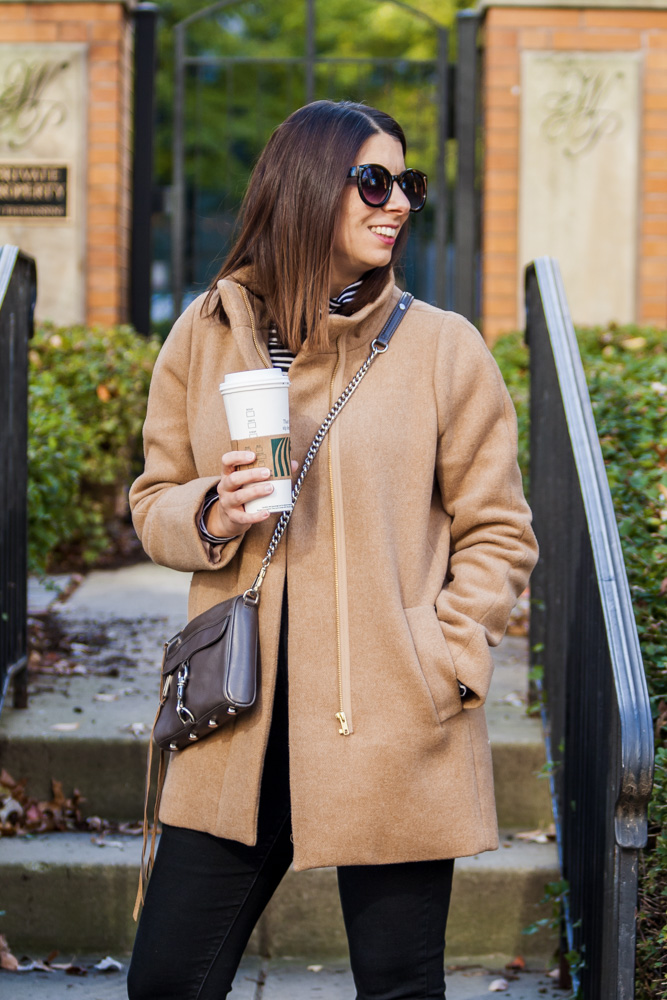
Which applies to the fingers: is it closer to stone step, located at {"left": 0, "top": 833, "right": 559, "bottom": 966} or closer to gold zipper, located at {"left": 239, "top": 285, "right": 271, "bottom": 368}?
gold zipper, located at {"left": 239, "top": 285, "right": 271, "bottom": 368}

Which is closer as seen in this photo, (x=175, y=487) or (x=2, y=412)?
(x=175, y=487)

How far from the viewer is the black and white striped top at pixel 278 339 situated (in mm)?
2047

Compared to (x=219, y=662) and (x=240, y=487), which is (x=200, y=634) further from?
(x=240, y=487)

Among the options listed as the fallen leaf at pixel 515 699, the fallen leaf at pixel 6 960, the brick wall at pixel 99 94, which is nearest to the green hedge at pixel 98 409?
the brick wall at pixel 99 94

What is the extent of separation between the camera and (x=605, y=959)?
6.90 feet

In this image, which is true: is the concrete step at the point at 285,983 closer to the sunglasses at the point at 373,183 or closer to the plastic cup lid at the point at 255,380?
the plastic cup lid at the point at 255,380

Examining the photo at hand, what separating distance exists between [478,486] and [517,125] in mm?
4922

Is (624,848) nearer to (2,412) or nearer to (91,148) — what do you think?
(2,412)

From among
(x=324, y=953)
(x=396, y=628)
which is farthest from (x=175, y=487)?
(x=324, y=953)

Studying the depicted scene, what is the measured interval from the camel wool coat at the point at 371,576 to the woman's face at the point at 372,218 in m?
0.10

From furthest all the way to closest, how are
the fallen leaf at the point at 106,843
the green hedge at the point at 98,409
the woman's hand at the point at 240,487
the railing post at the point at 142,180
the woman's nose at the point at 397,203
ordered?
the railing post at the point at 142,180
the green hedge at the point at 98,409
the fallen leaf at the point at 106,843
the woman's nose at the point at 397,203
the woman's hand at the point at 240,487

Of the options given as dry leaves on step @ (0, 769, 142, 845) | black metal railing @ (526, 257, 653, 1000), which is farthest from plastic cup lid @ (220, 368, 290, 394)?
dry leaves on step @ (0, 769, 142, 845)

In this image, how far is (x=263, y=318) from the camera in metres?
2.06

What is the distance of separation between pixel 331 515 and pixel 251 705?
1.11 feet
